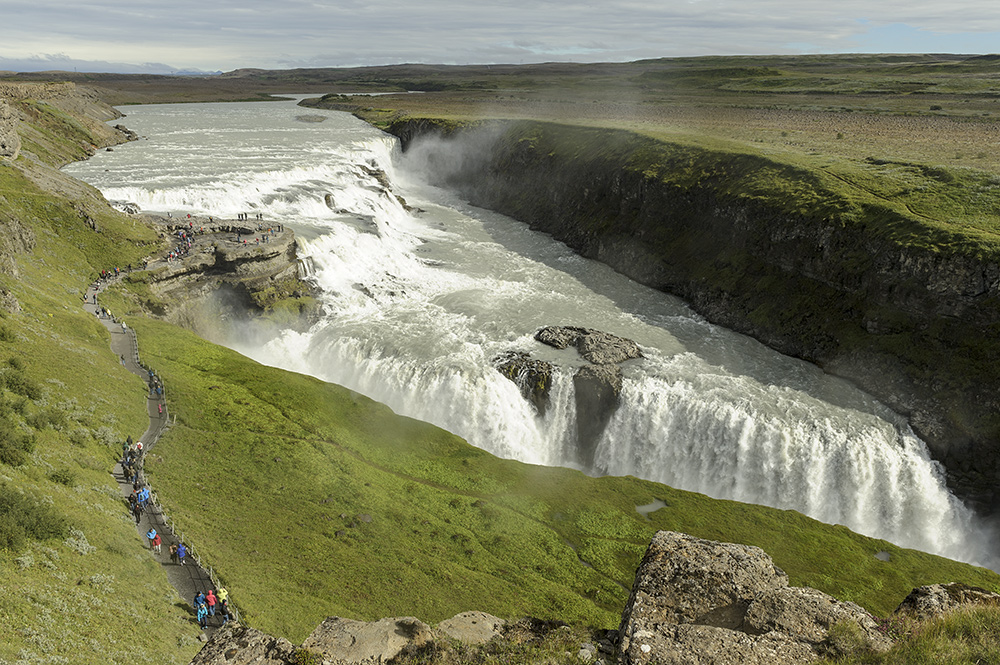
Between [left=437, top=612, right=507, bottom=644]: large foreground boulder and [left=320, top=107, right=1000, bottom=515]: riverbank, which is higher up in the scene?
[left=320, top=107, right=1000, bottom=515]: riverbank

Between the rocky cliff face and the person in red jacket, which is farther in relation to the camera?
the rocky cliff face

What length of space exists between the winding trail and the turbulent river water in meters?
14.1

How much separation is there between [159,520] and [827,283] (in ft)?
182

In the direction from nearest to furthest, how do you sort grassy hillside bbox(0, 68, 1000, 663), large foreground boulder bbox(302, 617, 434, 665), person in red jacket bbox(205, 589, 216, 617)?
large foreground boulder bbox(302, 617, 434, 665)
grassy hillside bbox(0, 68, 1000, 663)
person in red jacket bbox(205, 589, 216, 617)

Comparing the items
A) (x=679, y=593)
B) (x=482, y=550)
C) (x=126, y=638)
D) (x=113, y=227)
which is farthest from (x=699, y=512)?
(x=113, y=227)

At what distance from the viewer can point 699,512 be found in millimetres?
37594

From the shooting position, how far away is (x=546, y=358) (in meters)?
49.5

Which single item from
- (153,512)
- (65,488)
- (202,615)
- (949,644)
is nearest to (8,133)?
(65,488)

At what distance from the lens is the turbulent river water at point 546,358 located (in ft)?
133

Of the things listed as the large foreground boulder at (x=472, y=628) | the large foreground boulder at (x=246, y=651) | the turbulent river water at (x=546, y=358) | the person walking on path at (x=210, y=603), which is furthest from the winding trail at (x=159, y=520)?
the turbulent river water at (x=546, y=358)

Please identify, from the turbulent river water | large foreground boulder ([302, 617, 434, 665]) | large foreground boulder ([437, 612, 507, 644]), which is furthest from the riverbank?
large foreground boulder ([302, 617, 434, 665])

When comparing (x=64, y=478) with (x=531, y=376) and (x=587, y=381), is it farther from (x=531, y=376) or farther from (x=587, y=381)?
(x=587, y=381)

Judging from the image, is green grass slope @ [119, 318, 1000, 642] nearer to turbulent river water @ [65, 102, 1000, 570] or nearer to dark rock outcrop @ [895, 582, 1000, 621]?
turbulent river water @ [65, 102, 1000, 570]

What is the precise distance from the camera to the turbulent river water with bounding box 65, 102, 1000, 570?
1602 inches
